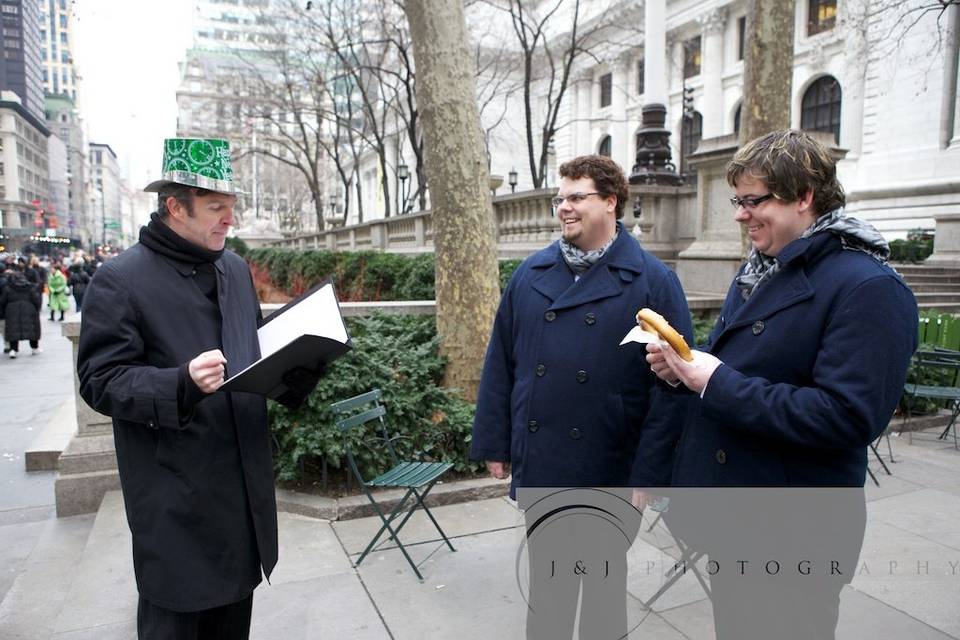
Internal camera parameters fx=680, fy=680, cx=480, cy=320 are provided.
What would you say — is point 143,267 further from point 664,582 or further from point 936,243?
point 936,243

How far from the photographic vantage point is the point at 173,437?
2211 mm

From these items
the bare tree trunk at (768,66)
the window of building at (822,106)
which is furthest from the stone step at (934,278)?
the window of building at (822,106)

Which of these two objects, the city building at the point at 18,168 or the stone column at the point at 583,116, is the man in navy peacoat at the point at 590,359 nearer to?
the stone column at the point at 583,116

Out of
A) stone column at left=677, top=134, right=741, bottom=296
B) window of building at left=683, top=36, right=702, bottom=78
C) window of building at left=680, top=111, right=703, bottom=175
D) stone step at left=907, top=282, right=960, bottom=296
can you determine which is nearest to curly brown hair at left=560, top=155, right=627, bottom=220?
stone column at left=677, top=134, right=741, bottom=296

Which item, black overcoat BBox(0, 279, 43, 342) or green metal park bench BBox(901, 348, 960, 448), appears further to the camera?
black overcoat BBox(0, 279, 43, 342)

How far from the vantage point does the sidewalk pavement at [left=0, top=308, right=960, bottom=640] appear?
3.39 metres

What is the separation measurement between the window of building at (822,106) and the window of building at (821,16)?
8.53ft

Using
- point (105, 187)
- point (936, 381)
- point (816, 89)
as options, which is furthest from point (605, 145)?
point (105, 187)

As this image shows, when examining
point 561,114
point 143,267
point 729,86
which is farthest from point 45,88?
point 143,267

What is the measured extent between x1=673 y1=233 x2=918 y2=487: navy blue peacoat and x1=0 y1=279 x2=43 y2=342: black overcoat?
49.3 ft

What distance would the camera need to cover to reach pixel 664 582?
3.77 meters

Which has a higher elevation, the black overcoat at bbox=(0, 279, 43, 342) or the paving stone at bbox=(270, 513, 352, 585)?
the black overcoat at bbox=(0, 279, 43, 342)

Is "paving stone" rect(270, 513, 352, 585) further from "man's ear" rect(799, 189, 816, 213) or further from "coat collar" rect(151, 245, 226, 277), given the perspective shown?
"man's ear" rect(799, 189, 816, 213)

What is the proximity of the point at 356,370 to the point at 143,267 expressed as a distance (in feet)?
10.4
